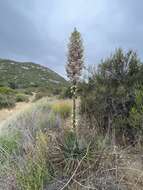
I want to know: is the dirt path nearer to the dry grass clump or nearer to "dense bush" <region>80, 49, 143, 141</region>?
"dense bush" <region>80, 49, 143, 141</region>

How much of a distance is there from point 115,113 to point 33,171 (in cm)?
356

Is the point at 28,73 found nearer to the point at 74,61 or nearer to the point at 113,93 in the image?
the point at 113,93

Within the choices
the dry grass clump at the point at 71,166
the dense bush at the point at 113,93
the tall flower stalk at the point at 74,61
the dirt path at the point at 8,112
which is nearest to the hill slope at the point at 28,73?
the dirt path at the point at 8,112

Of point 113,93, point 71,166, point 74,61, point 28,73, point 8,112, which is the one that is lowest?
point 8,112

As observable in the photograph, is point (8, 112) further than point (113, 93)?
Yes

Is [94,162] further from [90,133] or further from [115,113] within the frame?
[115,113]

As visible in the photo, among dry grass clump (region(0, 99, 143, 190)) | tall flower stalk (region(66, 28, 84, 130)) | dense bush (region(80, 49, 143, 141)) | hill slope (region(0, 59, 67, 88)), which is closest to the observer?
dry grass clump (region(0, 99, 143, 190))

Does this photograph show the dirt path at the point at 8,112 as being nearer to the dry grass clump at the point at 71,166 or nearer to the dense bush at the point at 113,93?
the dense bush at the point at 113,93

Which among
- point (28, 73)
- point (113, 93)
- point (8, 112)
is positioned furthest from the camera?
point (28, 73)

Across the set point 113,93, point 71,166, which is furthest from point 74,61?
point 113,93

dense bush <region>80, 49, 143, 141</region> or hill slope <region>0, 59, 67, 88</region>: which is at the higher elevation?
hill slope <region>0, 59, 67, 88</region>

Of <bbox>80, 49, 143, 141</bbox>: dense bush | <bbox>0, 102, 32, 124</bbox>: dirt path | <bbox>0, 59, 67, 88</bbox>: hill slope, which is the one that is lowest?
<bbox>0, 102, 32, 124</bbox>: dirt path

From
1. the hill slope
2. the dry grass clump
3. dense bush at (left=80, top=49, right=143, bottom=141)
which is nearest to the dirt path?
dense bush at (left=80, top=49, right=143, bottom=141)

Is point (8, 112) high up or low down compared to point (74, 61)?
down
